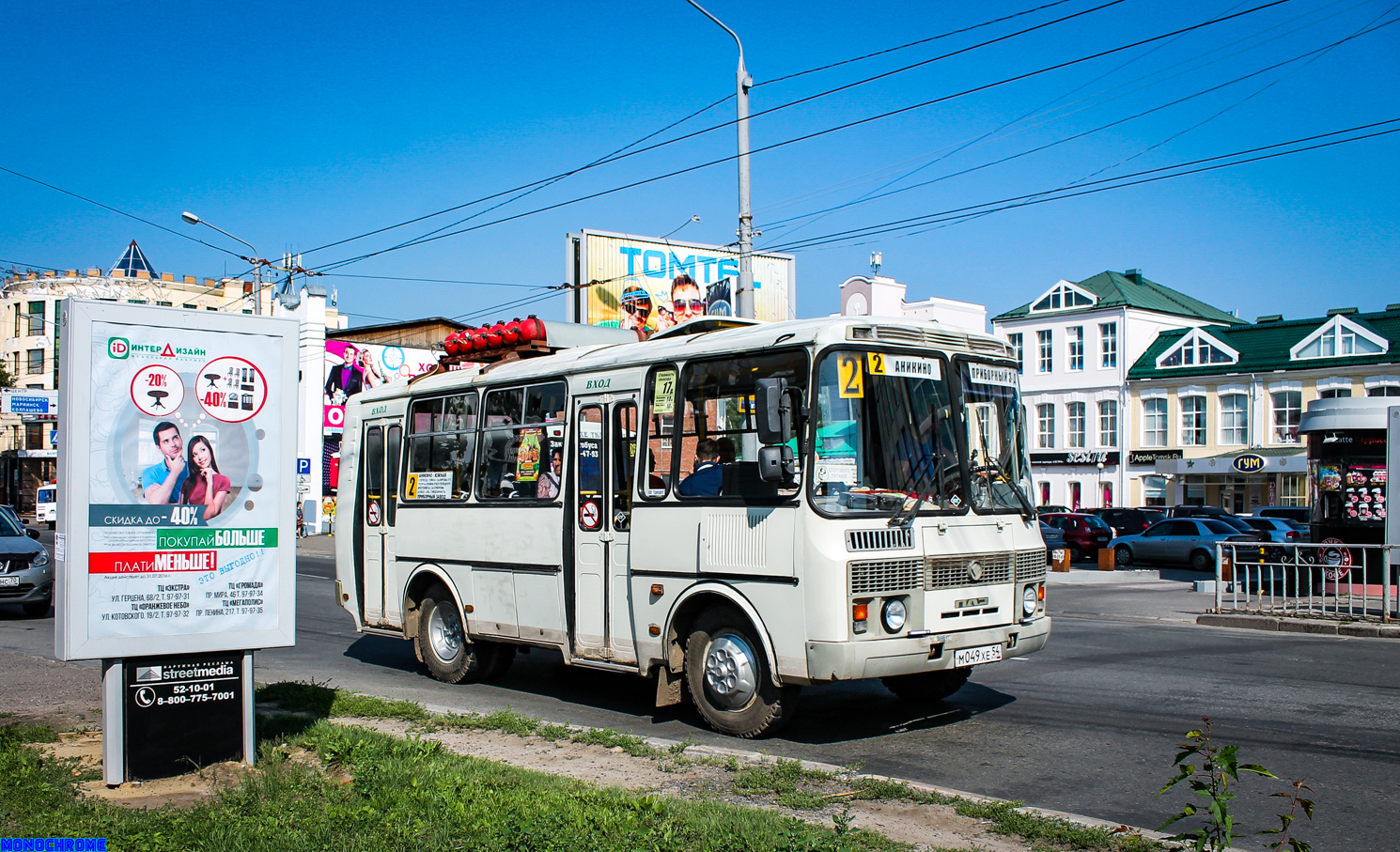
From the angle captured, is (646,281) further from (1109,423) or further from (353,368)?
(1109,423)

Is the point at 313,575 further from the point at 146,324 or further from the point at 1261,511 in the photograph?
the point at 1261,511

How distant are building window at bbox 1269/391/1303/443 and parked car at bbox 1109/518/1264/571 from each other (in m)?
22.2

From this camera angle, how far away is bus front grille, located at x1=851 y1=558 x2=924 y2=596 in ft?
24.4

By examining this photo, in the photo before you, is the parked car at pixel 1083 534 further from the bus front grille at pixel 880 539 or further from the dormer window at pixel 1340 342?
the bus front grille at pixel 880 539

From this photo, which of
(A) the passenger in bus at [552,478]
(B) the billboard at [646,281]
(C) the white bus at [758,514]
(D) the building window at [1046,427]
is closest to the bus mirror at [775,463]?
(C) the white bus at [758,514]

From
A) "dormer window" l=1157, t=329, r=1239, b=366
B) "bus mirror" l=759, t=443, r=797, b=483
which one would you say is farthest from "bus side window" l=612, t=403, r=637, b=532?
"dormer window" l=1157, t=329, r=1239, b=366

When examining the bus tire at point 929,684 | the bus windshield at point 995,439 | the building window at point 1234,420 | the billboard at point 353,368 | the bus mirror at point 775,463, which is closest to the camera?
the bus mirror at point 775,463

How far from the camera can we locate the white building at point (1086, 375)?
55.7m

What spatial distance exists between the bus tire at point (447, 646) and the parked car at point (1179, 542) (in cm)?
2307

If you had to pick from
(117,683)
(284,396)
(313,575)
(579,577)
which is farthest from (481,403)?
(313,575)

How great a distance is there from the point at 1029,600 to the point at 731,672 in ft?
7.63

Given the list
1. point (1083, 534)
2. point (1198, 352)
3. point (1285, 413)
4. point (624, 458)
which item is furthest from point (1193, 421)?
point (624, 458)

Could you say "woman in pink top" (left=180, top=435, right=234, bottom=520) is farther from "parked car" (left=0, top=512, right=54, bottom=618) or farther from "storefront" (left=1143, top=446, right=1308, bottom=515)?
"storefront" (left=1143, top=446, right=1308, bottom=515)

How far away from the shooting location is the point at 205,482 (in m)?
6.64
